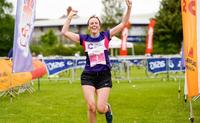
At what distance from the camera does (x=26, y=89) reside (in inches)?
778

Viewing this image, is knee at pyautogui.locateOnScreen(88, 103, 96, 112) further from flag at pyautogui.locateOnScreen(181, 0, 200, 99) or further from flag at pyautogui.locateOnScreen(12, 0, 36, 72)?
flag at pyautogui.locateOnScreen(12, 0, 36, 72)

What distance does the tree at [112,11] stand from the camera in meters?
88.9

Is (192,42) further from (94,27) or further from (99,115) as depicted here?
(99,115)

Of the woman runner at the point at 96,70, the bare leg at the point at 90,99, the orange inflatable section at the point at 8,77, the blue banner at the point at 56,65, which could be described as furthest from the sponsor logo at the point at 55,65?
the bare leg at the point at 90,99

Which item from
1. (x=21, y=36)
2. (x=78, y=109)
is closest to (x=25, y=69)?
(x=21, y=36)

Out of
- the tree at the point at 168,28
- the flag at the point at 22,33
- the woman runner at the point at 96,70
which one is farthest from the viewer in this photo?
the tree at the point at 168,28

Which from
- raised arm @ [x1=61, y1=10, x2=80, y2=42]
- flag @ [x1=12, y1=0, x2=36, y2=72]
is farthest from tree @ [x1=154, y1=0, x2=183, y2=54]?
raised arm @ [x1=61, y1=10, x2=80, y2=42]

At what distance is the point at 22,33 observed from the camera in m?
12.6

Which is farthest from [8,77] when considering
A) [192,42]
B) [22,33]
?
[192,42]

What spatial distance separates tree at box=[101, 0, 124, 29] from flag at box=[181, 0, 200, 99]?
7966 cm

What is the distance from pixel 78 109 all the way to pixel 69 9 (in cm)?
459

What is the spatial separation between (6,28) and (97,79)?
7552 cm

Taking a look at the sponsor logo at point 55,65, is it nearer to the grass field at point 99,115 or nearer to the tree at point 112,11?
the grass field at point 99,115

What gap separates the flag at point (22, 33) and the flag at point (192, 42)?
461 centimetres
